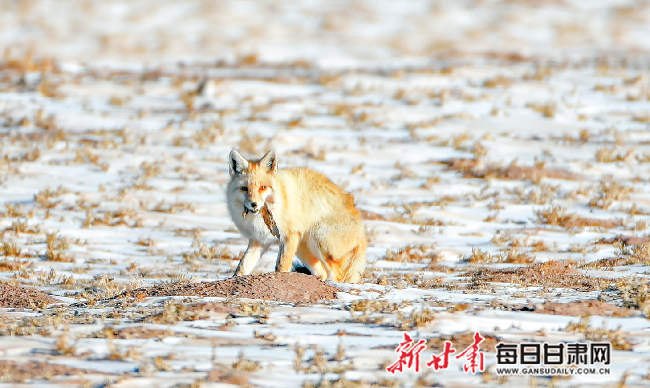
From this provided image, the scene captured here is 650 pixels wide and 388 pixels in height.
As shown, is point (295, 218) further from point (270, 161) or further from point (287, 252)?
point (270, 161)

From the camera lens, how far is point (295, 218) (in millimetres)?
9039

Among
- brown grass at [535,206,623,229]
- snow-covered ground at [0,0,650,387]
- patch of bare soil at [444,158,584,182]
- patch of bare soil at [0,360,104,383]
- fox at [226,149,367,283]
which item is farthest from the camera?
patch of bare soil at [444,158,584,182]

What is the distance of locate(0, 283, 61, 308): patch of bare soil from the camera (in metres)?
8.23

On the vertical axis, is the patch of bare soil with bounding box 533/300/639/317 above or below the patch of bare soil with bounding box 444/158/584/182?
below

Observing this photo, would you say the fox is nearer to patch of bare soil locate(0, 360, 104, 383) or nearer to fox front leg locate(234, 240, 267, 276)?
fox front leg locate(234, 240, 267, 276)

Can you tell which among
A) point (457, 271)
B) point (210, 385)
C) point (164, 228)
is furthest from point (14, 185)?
point (210, 385)

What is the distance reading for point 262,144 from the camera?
18.9 m

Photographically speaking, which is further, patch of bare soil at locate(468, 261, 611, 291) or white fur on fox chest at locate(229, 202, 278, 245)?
patch of bare soil at locate(468, 261, 611, 291)

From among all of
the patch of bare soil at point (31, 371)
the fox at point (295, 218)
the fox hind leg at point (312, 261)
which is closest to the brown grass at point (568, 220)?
the fox at point (295, 218)

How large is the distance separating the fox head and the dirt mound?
808 mm

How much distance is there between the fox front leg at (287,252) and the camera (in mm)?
8914

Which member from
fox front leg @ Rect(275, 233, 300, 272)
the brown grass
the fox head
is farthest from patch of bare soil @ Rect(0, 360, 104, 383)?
the brown grass

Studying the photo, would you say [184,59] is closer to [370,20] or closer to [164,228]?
[370,20]

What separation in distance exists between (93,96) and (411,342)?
62.0 feet
